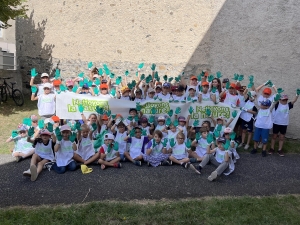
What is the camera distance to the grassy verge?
11.7 ft

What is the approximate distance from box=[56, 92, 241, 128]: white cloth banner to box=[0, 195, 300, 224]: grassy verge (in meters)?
2.79

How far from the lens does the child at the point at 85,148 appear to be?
521cm

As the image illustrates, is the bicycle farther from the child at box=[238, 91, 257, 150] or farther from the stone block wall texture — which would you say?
the child at box=[238, 91, 257, 150]

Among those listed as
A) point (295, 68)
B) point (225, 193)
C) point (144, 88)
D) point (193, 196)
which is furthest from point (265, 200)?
point (295, 68)

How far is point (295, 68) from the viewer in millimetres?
7547

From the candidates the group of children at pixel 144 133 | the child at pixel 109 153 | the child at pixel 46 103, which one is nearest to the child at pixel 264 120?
the group of children at pixel 144 133

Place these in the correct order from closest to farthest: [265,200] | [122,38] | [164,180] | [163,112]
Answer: [265,200] → [164,180] → [163,112] → [122,38]

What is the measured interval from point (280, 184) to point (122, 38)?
6834mm

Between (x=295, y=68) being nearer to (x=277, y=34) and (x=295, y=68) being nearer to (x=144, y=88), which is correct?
(x=277, y=34)

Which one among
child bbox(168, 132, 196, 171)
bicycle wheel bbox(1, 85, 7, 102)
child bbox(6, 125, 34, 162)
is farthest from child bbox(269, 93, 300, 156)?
bicycle wheel bbox(1, 85, 7, 102)

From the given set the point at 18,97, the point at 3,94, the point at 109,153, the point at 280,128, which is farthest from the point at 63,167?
the point at 3,94

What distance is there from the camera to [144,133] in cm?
563

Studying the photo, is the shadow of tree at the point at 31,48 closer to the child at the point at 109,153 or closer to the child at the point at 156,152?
the child at the point at 109,153

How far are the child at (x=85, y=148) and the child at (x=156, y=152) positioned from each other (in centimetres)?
99
